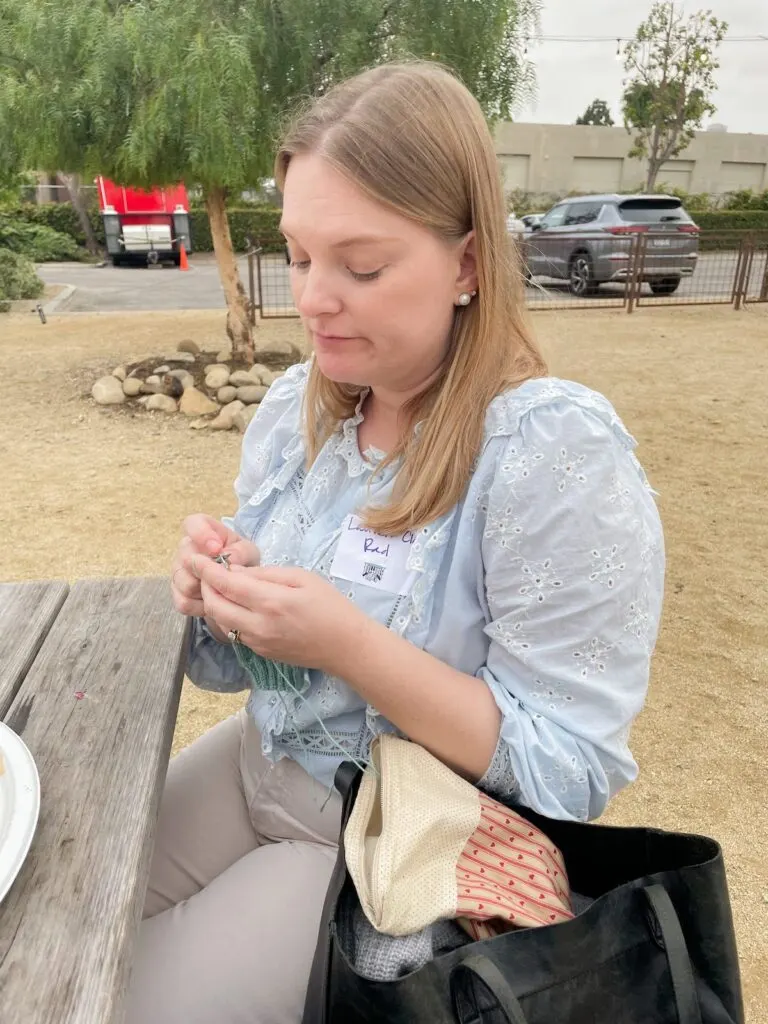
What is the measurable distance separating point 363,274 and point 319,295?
69mm

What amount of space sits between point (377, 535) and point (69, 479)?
408 cm

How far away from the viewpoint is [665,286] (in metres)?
12.5

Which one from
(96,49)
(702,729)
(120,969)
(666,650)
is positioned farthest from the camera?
(96,49)

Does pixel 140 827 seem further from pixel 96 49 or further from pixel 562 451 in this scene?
pixel 96 49

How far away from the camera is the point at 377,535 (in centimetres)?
128

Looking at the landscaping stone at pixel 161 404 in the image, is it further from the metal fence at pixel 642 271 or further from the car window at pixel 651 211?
the car window at pixel 651 211

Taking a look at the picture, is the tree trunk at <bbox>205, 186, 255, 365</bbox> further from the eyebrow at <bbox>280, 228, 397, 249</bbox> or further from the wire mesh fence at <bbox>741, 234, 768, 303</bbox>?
the wire mesh fence at <bbox>741, 234, 768, 303</bbox>

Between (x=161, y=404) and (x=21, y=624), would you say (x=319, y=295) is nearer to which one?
(x=21, y=624)

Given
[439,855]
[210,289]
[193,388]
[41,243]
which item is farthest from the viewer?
[41,243]

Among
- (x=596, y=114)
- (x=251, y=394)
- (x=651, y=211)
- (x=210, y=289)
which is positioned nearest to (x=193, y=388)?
(x=251, y=394)

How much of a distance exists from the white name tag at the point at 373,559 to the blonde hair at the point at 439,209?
2 centimetres

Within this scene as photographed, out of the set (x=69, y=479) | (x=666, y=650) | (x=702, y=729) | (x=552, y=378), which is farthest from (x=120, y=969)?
(x=69, y=479)

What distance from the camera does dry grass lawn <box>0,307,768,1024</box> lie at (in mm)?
2451

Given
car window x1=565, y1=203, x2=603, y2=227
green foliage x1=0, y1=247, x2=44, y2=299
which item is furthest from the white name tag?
car window x1=565, y1=203, x2=603, y2=227
